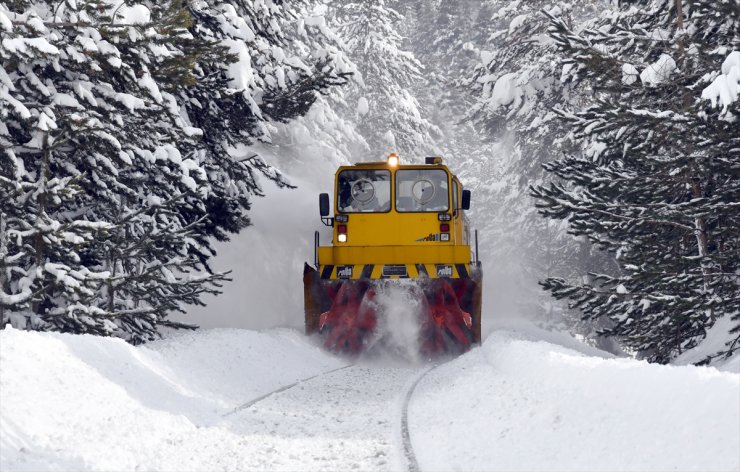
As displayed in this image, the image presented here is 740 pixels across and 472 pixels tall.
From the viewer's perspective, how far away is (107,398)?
8.09 metres

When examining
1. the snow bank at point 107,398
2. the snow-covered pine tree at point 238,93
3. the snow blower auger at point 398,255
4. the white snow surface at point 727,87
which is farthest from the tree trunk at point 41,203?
the white snow surface at point 727,87

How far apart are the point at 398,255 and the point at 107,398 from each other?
7559mm

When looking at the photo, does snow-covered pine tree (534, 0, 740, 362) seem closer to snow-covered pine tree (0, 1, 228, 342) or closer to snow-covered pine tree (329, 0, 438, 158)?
snow-covered pine tree (0, 1, 228, 342)

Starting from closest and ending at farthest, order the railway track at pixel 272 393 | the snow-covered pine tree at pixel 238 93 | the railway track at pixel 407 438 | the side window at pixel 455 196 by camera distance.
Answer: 1. the railway track at pixel 407 438
2. the railway track at pixel 272 393
3. the snow-covered pine tree at pixel 238 93
4. the side window at pixel 455 196

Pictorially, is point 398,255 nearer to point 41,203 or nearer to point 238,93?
point 238,93

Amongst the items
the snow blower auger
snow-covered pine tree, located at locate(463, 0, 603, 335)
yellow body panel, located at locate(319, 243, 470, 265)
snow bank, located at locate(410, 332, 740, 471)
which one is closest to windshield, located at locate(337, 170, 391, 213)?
the snow blower auger

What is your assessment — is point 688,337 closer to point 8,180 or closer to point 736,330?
point 736,330

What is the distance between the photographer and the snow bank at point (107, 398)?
6.55 m

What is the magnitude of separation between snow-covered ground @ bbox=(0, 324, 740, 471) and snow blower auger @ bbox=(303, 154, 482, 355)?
362 centimetres

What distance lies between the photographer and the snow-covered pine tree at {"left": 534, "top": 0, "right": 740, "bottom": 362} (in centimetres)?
1135

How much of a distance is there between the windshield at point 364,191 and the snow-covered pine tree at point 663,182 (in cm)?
324

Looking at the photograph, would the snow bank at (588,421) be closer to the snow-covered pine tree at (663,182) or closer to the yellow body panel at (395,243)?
the snow-covered pine tree at (663,182)

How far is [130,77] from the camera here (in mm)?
10852

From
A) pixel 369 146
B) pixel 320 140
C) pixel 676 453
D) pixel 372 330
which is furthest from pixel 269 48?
pixel 369 146
